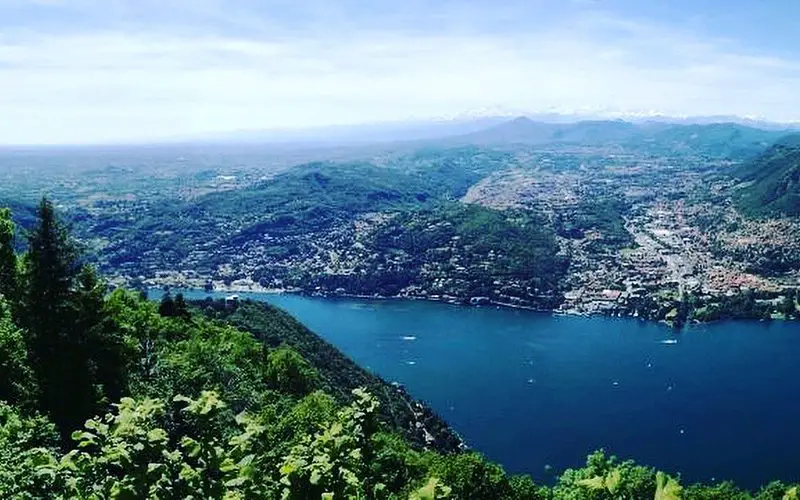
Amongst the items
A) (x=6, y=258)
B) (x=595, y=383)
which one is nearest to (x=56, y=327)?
(x=6, y=258)

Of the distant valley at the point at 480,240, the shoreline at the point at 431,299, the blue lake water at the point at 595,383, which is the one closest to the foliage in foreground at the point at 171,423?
the blue lake water at the point at 595,383

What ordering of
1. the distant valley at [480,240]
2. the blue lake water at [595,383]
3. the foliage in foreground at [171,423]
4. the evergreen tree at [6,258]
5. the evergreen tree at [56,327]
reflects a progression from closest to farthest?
the foliage in foreground at [171,423] → the evergreen tree at [56,327] → the evergreen tree at [6,258] → the blue lake water at [595,383] → the distant valley at [480,240]

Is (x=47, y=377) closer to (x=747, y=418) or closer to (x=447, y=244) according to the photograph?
(x=747, y=418)

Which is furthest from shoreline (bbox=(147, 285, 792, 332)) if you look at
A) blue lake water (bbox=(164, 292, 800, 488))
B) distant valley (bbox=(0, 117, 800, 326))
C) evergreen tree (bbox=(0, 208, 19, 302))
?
evergreen tree (bbox=(0, 208, 19, 302))

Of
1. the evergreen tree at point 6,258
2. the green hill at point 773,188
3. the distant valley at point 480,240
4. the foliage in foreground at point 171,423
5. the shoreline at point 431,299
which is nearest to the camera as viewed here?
the foliage in foreground at point 171,423

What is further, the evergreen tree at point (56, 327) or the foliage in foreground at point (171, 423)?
the evergreen tree at point (56, 327)

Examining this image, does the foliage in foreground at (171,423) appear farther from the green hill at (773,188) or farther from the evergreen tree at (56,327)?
the green hill at (773,188)

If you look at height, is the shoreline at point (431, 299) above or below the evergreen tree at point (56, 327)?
below
